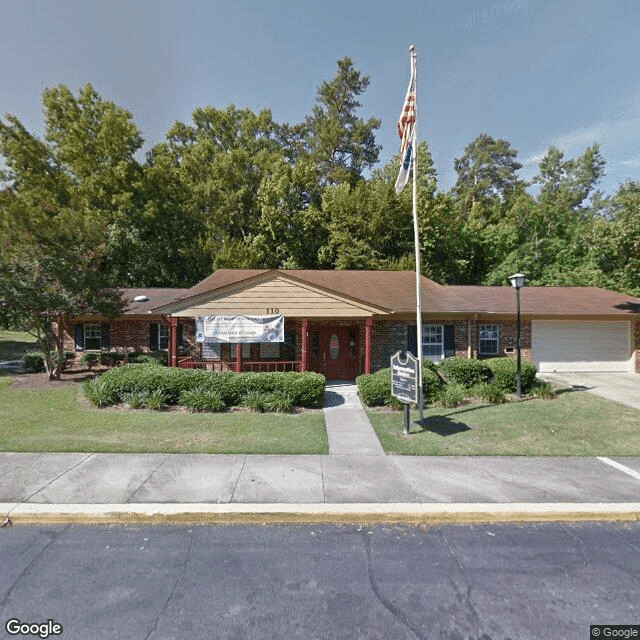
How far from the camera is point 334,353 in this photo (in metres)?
14.5

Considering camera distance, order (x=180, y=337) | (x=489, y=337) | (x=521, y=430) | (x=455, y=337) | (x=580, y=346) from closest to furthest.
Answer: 1. (x=521, y=430)
2. (x=455, y=337)
3. (x=489, y=337)
4. (x=580, y=346)
5. (x=180, y=337)

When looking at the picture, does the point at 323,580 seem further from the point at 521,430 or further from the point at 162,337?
the point at 162,337

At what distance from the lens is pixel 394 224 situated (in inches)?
989

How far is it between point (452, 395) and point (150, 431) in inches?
305

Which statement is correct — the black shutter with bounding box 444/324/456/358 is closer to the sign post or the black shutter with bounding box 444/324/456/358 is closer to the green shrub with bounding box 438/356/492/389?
the green shrub with bounding box 438/356/492/389

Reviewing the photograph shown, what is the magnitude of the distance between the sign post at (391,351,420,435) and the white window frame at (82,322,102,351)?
1424cm

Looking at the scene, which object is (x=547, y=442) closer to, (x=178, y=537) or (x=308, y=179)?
(x=178, y=537)

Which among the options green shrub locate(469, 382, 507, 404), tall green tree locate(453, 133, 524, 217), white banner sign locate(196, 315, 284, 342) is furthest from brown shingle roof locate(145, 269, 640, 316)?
tall green tree locate(453, 133, 524, 217)

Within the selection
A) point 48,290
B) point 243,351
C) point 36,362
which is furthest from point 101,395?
point 36,362

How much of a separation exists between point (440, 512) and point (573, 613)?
165 centimetres

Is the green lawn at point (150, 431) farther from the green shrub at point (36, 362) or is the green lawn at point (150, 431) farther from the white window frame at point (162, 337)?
the green shrub at point (36, 362)

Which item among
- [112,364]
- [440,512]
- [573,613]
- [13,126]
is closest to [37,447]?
[440,512]

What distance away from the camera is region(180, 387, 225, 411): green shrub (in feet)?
30.4

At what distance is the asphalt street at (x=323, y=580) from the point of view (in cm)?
313
